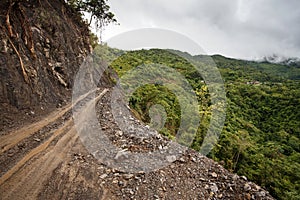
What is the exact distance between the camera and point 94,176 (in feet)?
15.9

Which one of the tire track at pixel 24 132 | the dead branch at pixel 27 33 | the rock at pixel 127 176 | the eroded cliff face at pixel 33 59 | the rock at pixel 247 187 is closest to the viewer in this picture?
the rock at pixel 127 176

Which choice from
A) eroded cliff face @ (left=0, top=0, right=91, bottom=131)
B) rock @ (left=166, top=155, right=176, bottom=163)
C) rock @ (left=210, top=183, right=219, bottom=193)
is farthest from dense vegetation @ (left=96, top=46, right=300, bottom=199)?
rock @ (left=210, top=183, right=219, bottom=193)

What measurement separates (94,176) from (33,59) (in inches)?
292

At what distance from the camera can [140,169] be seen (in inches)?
210

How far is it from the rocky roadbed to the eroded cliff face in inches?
78.0

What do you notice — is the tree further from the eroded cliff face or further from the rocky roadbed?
the rocky roadbed

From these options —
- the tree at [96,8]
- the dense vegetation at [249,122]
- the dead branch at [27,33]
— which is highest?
the tree at [96,8]

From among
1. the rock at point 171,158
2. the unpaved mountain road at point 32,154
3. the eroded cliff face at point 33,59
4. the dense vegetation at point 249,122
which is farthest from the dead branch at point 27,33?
the rock at point 171,158

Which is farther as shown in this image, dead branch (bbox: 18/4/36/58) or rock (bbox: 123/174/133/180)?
dead branch (bbox: 18/4/36/58)

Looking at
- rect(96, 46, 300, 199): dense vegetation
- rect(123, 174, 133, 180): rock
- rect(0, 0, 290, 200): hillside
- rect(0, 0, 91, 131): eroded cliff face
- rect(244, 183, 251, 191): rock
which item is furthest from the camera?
rect(96, 46, 300, 199): dense vegetation

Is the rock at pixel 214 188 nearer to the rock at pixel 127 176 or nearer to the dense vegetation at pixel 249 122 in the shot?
the rock at pixel 127 176

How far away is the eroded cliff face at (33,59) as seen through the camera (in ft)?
24.7

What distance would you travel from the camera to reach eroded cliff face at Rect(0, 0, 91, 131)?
7514mm

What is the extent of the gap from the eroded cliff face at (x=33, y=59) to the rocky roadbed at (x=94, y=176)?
198cm
